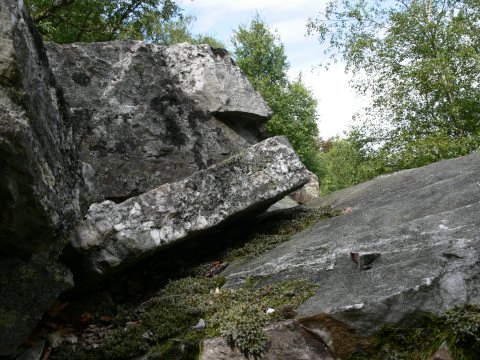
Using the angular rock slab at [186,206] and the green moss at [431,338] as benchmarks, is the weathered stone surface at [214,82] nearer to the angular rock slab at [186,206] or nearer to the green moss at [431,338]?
the angular rock slab at [186,206]

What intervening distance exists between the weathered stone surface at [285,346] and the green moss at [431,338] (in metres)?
0.28

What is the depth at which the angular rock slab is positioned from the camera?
5.18 metres

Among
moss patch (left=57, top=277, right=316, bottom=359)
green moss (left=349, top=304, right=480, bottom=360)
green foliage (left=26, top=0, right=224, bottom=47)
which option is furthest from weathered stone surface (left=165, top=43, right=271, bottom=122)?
green foliage (left=26, top=0, right=224, bottom=47)

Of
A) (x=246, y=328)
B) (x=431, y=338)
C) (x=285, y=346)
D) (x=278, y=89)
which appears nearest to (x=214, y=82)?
(x=246, y=328)

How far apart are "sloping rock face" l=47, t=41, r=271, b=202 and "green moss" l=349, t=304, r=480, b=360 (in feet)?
13.2

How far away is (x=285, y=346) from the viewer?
12.4 feet

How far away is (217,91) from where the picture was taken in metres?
7.85

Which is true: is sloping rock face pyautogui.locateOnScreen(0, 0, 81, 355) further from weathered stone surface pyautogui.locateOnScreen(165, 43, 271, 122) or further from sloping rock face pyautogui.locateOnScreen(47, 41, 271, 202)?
weathered stone surface pyautogui.locateOnScreen(165, 43, 271, 122)

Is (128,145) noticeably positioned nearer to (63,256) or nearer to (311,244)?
(63,256)

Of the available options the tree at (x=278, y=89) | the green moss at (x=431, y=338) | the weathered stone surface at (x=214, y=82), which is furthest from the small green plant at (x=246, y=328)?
the tree at (x=278, y=89)

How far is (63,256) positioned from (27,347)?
94 cm

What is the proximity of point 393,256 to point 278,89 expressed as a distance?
76.6 ft

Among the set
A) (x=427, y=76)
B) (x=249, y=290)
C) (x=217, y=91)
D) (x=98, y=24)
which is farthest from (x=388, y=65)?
(x=249, y=290)

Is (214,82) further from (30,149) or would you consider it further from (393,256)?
(30,149)
